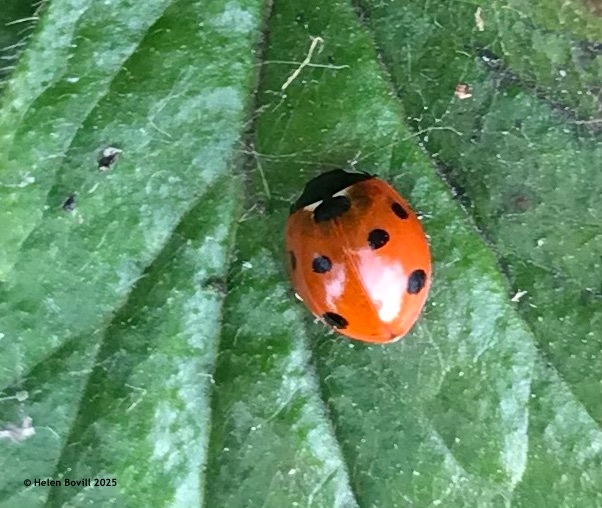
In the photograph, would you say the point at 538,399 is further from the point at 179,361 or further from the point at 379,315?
the point at 179,361

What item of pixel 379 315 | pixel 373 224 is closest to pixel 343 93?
pixel 373 224

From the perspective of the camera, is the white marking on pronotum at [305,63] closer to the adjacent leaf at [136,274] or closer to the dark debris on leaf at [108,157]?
the adjacent leaf at [136,274]

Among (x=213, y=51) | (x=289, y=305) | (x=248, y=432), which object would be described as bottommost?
(x=248, y=432)

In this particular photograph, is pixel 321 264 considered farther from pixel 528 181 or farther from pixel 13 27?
pixel 13 27

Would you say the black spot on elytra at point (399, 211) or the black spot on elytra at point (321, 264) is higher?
the black spot on elytra at point (399, 211)

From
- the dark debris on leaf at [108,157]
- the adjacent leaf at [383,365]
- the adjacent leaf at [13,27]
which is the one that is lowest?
the adjacent leaf at [383,365]

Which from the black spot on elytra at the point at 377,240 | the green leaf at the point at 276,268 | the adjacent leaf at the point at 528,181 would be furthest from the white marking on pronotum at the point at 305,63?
the black spot on elytra at the point at 377,240

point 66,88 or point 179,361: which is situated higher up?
point 66,88

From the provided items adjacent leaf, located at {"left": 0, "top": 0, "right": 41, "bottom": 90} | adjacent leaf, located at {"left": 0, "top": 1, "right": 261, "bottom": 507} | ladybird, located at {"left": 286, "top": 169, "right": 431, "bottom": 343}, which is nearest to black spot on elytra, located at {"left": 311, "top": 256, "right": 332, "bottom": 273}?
ladybird, located at {"left": 286, "top": 169, "right": 431, "bottom": 343}
